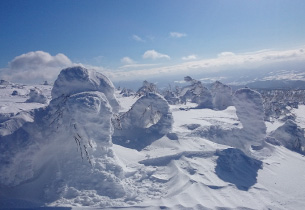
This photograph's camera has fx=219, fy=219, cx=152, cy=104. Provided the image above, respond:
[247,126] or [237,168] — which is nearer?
[237,168]

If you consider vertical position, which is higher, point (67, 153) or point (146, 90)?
point (146, 90)

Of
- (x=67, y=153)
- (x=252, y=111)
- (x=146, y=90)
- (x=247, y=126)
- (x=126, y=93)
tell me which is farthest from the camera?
(x=126, y=93)

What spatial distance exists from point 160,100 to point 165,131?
215 cm

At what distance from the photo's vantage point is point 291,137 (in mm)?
16469

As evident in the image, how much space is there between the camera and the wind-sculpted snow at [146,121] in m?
13.2

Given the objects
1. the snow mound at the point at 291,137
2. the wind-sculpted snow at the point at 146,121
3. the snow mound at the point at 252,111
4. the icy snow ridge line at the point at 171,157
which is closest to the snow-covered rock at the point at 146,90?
the wind-sculpted snow at the point at 146,121

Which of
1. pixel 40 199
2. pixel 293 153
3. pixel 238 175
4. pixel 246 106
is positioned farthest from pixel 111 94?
pixel 293 153

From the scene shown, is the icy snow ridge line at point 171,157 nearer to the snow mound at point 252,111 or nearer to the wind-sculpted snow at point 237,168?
the wind-sculpted snow at point 237,168

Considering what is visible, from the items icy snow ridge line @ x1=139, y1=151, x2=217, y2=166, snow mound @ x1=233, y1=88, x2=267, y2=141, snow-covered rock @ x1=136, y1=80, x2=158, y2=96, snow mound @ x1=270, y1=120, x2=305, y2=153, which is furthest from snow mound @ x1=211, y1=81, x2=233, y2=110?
icy snow ridge line @ x1=139, y1=151, x2=217, y2=166

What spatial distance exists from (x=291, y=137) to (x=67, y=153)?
15842 mm

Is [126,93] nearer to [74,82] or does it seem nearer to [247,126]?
[247,126]

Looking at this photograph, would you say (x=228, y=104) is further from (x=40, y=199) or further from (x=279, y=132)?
(x=40, y=199)

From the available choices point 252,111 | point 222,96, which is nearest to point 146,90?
point 252,111

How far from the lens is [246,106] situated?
46.3 feet
